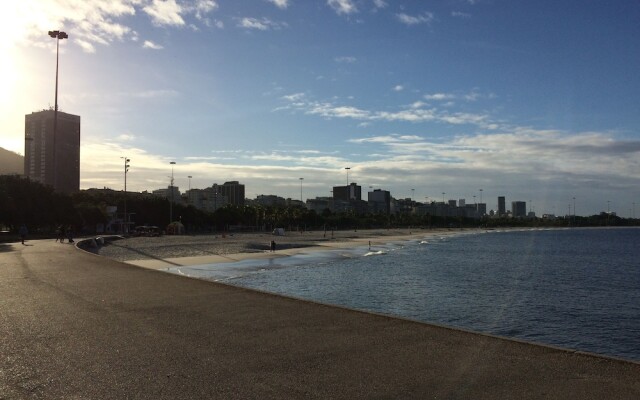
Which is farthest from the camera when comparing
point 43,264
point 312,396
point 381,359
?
point 43,264

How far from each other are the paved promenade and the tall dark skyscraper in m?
120

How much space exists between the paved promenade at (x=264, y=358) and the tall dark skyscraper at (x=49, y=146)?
395ft

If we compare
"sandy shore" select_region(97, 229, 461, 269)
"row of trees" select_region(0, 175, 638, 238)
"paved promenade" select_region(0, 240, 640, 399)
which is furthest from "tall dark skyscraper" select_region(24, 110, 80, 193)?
"paved promenade" select_region(0, 240, 640, 399)

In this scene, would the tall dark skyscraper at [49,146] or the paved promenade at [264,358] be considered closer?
the paved promenade at [264,358]

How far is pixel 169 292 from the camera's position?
14.8m

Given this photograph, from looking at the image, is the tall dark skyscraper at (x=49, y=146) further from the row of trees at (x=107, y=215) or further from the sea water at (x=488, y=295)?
the sea water at (x=488, y=295)

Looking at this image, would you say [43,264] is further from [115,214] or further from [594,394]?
[115,214]

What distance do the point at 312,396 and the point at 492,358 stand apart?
3.23m

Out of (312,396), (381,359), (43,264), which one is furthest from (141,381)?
(43,264)

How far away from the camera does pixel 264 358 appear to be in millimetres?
7793

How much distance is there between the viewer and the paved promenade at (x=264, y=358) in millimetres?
6379

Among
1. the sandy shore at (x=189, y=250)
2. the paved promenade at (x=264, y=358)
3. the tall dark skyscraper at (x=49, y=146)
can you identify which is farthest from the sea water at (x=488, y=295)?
the tall dark skyscraper at (x=49, y=146)

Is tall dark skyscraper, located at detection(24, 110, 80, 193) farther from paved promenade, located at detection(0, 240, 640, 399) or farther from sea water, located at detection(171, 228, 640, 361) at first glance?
paved promenade, located at detection(0, 240, 640, 399)

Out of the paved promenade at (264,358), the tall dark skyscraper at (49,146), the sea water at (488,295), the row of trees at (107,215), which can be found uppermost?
the tall dark skyscraper at (49,146)
